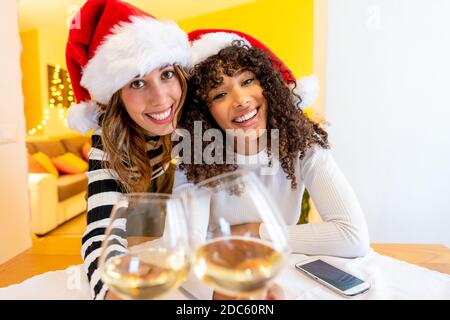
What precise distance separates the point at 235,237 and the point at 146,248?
0.10m

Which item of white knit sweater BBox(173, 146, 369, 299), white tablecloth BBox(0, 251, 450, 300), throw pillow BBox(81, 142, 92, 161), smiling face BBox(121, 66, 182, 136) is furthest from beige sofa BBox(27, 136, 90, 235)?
white knit sweater BBox(173, 146, 369, 299)

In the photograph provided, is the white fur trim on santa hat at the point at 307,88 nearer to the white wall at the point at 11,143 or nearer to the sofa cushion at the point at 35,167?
the white wall at the point at 11,143

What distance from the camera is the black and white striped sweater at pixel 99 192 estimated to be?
64 centimetres

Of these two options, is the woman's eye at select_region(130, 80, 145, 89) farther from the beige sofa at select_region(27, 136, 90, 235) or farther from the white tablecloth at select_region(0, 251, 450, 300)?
the beige sofa at select_region(27, 136, 90, 235)

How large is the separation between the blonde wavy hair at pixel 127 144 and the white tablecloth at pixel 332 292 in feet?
0.88

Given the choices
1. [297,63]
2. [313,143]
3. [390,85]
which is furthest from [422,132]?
[297,63]

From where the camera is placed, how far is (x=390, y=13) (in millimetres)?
1611

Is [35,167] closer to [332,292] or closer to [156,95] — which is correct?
[156,95]

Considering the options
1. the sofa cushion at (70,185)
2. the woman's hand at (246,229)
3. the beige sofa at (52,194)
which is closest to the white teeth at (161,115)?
the woman's hand at (246,229)

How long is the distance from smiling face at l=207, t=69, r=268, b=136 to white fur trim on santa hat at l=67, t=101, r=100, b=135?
13.7 inches

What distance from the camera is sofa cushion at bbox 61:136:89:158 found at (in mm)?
4004

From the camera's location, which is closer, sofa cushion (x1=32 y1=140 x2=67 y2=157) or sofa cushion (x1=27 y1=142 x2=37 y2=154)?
sofa cushion (x1=27 y1=142 x2=37 y2=154)
